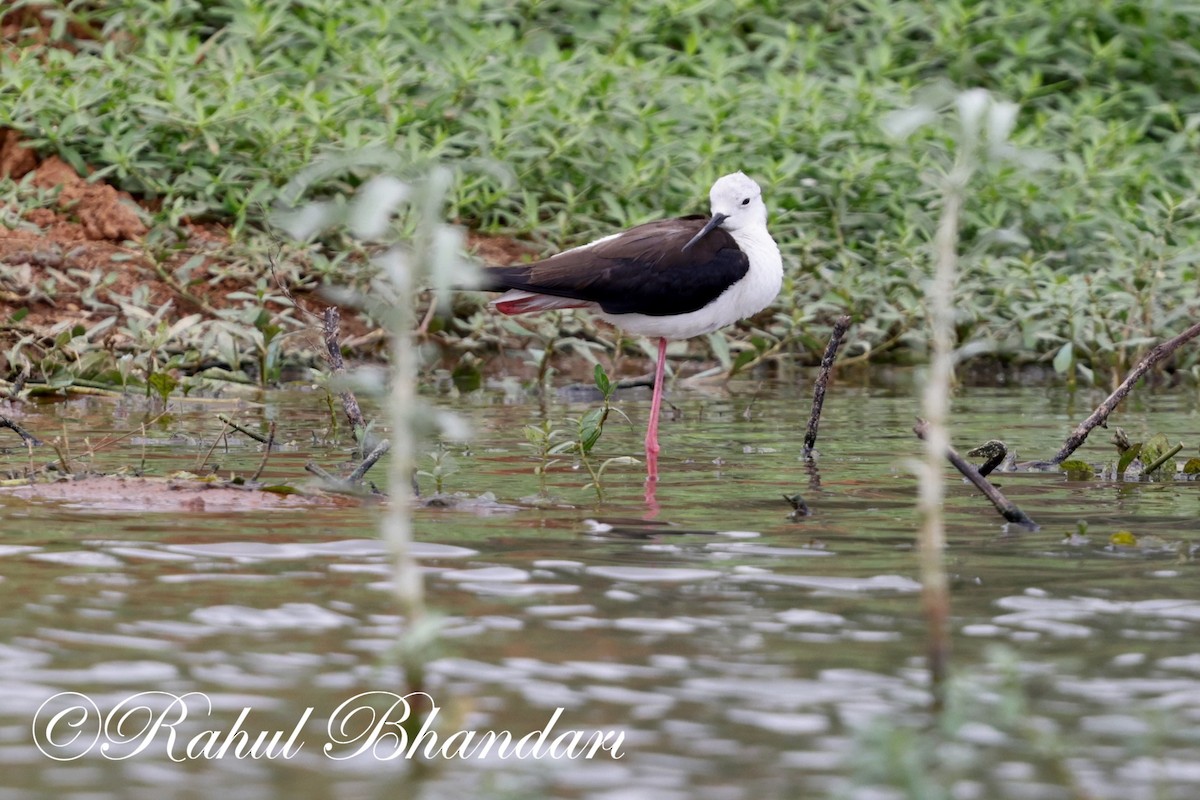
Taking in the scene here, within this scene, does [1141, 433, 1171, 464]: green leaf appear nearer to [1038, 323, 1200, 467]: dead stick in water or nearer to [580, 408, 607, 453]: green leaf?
[1038, 323, 1200, 467]: dead stick in water

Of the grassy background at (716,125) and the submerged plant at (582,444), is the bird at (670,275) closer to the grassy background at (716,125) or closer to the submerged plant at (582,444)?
the submerged plant at (582,444)

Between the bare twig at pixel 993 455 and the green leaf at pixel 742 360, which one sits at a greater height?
the green leaf at pixel 742 360

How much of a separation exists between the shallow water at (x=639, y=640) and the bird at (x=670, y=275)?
4.52 feet

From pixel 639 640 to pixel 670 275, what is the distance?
12.0ft

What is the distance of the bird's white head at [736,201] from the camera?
7.54 meters

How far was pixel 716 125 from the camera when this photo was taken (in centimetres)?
1091

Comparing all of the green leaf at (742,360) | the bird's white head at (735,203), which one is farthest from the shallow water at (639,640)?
the green leaf at (742,360)

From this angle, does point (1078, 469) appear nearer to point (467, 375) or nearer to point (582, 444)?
point (582, 444)

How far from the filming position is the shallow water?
2.98 metres

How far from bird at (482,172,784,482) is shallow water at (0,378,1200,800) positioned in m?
1.38

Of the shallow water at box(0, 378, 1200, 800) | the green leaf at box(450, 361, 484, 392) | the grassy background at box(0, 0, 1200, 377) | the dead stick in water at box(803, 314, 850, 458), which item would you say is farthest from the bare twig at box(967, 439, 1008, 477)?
the green leaf at box(450, 361, 484, 392)

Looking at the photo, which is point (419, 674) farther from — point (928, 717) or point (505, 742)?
point (928, 717)

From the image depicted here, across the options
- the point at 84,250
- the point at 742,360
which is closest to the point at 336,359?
the point at 742,360

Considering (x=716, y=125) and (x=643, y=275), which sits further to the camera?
(x=716, y=125)
